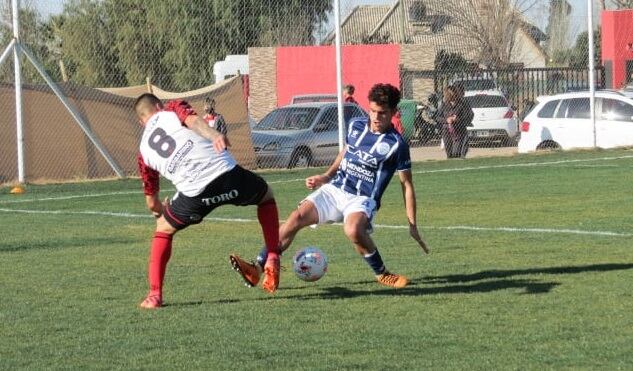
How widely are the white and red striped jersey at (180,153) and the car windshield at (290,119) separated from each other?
56.3ft

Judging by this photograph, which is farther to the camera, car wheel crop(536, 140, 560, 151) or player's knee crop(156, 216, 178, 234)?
car wheel crop(536, 140, 560, 151)

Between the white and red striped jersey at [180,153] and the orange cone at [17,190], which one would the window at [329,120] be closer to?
the orange cone at [17,190]

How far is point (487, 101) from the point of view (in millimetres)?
34969

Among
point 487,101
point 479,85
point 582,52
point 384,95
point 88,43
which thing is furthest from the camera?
point 582,52

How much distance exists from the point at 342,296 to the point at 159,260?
51.6 inches

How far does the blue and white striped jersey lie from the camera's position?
10.0 metres

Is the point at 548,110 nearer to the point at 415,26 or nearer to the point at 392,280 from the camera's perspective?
the point at 415,26

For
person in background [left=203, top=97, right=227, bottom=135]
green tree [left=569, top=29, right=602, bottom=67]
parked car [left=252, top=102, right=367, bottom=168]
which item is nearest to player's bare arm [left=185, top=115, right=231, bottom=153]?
person in background [left=203, top=97, right=227, bottom=135]

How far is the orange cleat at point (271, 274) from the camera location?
381 inches

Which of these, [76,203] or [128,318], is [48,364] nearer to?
[128,318]

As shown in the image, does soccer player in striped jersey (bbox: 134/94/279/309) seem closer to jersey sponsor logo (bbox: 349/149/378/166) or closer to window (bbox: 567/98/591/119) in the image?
jersey sponsor logo (bbox: 349/149/378/166)

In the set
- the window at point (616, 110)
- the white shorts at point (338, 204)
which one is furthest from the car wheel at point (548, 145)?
the white shorts at point (338, 204)

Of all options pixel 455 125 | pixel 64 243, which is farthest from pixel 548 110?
pixel 64 243

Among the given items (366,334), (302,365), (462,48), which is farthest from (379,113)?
(462,48)
